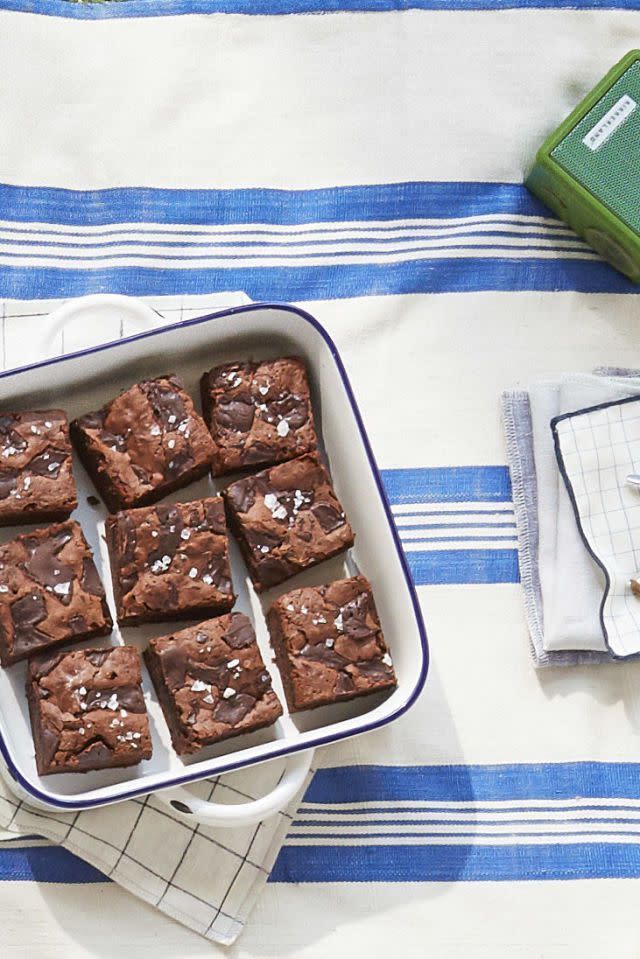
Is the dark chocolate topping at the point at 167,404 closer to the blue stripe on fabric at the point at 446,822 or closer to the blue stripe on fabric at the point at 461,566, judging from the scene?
the blue stripe on fabric at the point at 461,566

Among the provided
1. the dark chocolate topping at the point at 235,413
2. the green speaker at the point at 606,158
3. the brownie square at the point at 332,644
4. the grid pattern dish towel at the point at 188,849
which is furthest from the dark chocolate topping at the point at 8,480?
the green speaker at the point at 606,158

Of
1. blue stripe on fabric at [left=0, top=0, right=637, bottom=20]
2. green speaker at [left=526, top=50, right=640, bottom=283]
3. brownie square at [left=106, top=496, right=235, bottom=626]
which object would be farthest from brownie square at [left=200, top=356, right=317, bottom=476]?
blue stripe on fabric at [left=0, top=0, right=637, bottom=20]

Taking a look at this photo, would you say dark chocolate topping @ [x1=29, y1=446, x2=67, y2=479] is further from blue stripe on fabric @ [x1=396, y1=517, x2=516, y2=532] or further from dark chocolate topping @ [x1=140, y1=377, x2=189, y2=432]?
blue stripe on fabric @ [x1=396, y1=517, x2=516, y2=532]

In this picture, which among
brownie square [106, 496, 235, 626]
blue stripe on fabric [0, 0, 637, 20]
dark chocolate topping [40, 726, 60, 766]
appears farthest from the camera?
blue stripe on fabric [0, 0, 637, 20]

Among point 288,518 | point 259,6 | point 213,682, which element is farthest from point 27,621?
point 259,6

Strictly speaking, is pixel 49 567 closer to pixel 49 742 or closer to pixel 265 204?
pixel 49 742

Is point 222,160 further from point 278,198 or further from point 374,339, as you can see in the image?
point 374,339
